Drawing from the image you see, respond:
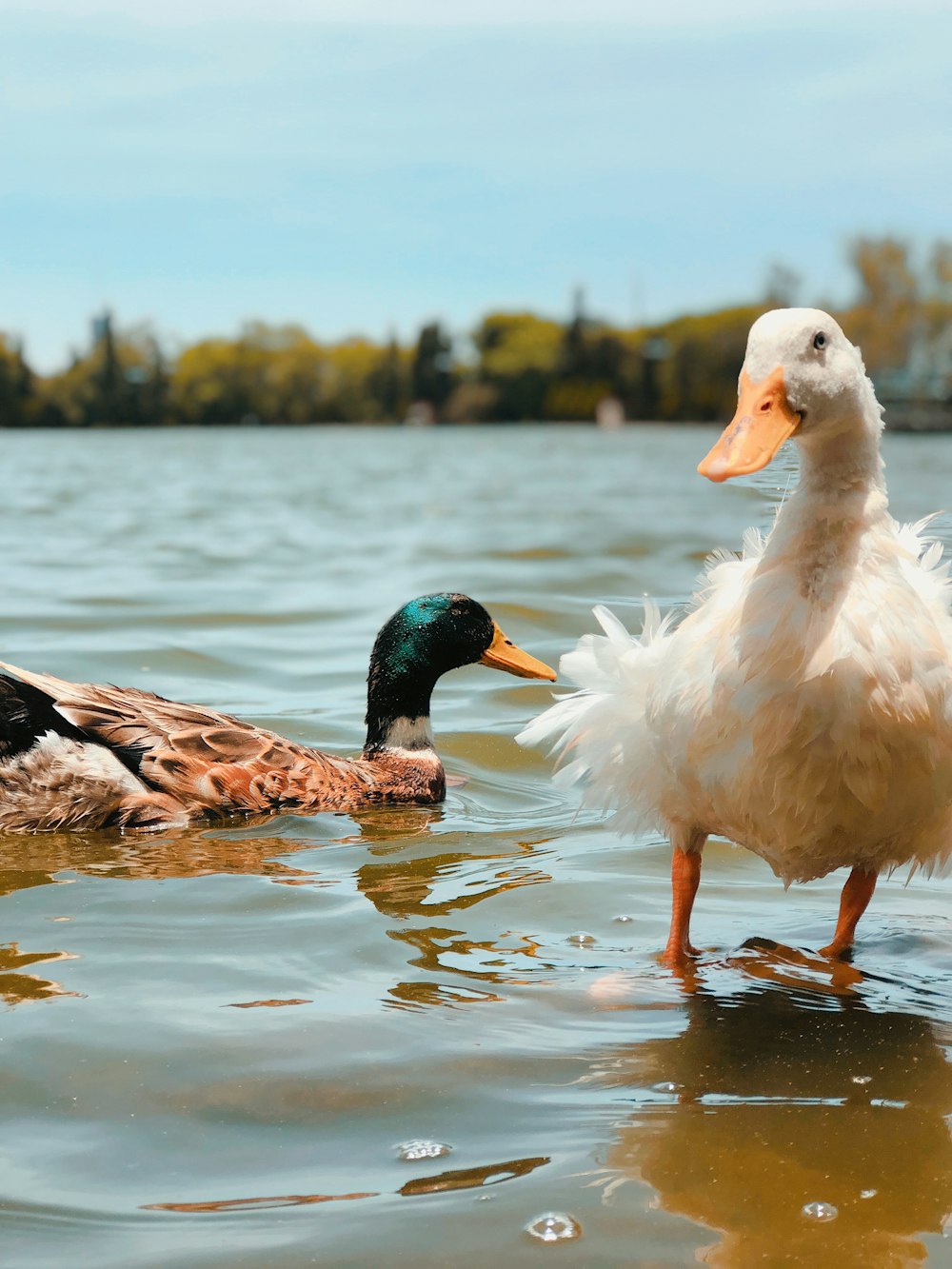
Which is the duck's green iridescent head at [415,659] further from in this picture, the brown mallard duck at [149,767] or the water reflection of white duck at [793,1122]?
the water reflection of white duck at [793,1122]

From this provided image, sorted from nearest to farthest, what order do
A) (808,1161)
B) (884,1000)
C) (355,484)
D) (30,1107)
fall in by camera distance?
(808,1161), (30,1107), (884,1000), (355,484)

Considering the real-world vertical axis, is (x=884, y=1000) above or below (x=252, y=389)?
below

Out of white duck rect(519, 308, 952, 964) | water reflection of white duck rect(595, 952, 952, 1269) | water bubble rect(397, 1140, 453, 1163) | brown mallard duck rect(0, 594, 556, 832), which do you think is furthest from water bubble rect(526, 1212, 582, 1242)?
brown mallard duck rect(0, 594, 556, 832)

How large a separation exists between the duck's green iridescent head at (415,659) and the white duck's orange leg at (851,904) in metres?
3.09

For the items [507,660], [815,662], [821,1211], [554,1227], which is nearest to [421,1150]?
[554,1227]

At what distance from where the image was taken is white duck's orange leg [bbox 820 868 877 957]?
16.2 ft

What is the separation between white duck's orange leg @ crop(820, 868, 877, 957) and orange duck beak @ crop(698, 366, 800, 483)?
1644mm

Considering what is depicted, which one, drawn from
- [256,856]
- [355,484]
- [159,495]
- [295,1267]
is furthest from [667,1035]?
[355,484]

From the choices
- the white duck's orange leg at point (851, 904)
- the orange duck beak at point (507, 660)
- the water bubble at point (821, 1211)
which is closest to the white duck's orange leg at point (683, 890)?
the white duck's orange leg at point (851, 904)

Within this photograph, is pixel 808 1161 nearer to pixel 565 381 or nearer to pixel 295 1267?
pixel 295 1267

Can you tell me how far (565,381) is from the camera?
466ft

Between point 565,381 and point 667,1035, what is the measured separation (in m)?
140

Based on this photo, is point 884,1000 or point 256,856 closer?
point 884,1000

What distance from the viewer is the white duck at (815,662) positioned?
155 inches
